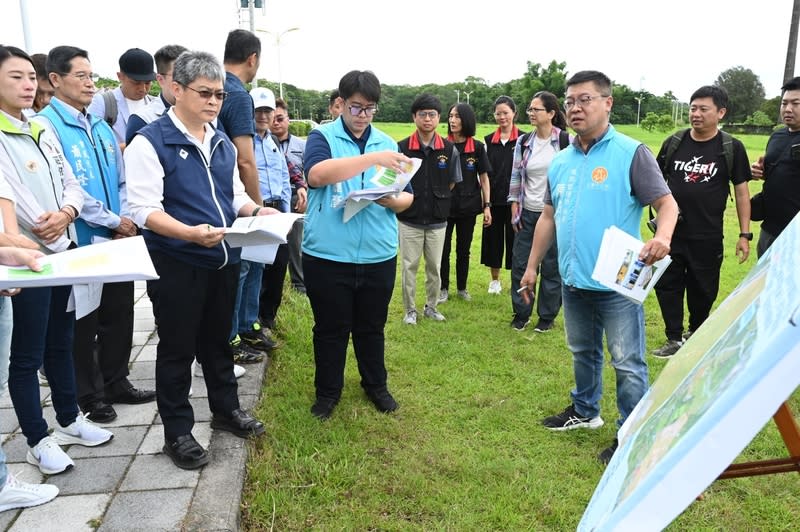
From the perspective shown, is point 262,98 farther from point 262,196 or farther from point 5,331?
point 5,331

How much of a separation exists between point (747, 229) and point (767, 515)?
2657 mm

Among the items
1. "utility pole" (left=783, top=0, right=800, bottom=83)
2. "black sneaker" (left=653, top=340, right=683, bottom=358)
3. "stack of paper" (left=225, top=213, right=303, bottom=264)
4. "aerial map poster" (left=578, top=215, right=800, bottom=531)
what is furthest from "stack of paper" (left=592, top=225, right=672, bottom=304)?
"utility pole" (left=783, top=0, right=800, bottom=83)

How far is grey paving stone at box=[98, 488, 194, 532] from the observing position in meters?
2.46

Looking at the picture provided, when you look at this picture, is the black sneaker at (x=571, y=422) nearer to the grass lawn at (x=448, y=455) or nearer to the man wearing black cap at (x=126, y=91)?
the grass lawn at (x=448, y=455)

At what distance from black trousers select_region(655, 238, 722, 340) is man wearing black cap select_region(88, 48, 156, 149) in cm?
439

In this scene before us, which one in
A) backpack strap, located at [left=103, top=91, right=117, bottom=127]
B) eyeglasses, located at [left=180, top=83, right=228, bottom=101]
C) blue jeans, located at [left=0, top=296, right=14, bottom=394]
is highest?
eyeglasses, located at [left=180, top=83, right=228, bottom=101]

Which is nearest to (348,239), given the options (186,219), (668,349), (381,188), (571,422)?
(381,188)

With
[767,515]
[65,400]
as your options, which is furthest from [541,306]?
[65,400]

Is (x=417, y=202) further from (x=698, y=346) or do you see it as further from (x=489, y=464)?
(x=698, y=346)

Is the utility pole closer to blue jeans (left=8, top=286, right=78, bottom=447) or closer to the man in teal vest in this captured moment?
the man in teal vest

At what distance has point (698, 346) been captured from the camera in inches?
63.5

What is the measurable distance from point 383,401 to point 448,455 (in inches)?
27.0

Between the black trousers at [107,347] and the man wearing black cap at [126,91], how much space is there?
1.21 metres

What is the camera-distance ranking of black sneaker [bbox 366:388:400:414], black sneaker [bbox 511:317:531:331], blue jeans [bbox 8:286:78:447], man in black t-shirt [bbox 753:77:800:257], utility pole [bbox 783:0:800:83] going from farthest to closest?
1. utility pole [bbox 783:0:800:83]
2. black sneaker [bbox 511:317:531:331]
3. man in black t-shirt [bbox 753:77:800:257]
4. black sneaker [bbox 366:388:400:414]
5. blue jeans [bbox 8:286:78:447]
